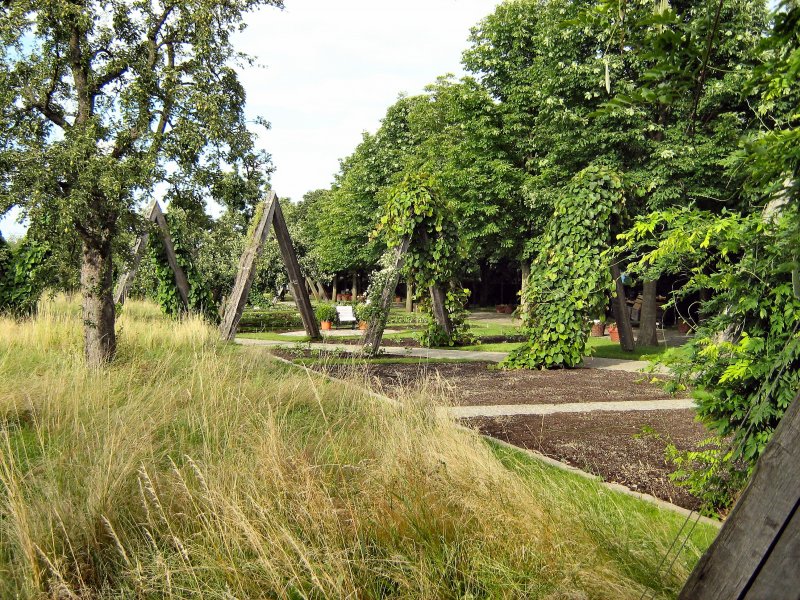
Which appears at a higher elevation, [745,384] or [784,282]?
[784,282]

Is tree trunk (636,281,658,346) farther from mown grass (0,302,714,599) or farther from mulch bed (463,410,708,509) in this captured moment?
mown grass (0,302,714,599)

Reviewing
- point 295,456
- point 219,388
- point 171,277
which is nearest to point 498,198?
point 171,277

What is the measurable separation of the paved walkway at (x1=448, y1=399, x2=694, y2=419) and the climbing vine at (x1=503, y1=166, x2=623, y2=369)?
258 centimetres

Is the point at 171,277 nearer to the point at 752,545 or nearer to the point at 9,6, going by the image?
the point at 9,6

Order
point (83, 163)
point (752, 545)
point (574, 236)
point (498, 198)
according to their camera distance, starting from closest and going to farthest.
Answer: point (752, 545) → point (83, 163) → point (574, 236) → point (498, 198)

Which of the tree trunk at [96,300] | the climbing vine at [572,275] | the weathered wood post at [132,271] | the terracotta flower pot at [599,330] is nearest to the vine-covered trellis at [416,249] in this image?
the climbing vine at [572,275]

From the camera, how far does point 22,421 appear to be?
5.39 metres

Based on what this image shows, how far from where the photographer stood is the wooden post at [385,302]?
1157 centimetres

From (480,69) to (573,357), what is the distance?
16.6 meters

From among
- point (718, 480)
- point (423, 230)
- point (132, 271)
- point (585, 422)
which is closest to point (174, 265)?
point (132, 271)

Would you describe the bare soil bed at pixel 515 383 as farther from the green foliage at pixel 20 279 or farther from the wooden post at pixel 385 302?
the green foliage at pixel 20 279

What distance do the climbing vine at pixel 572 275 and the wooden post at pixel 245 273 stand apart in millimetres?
5447

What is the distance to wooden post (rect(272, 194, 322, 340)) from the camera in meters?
13.5

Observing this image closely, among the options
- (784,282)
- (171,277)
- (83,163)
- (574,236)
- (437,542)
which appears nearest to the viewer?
(437,542)
